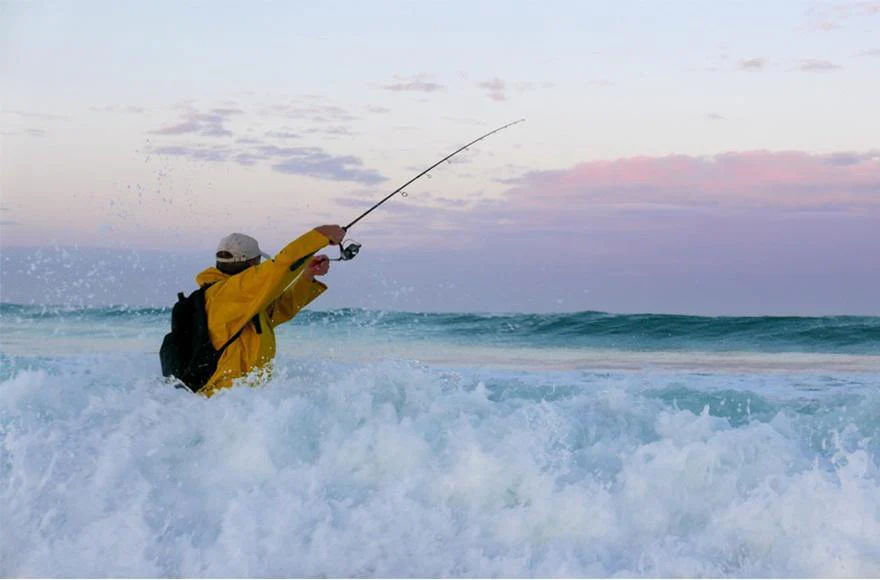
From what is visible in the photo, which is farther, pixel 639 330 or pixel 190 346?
pixel 639 330

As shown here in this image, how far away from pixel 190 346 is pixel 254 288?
0.53 metres

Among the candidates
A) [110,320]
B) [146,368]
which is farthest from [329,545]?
[110,320]

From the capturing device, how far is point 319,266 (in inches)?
210

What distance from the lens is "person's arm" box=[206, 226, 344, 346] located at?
15.6 feet

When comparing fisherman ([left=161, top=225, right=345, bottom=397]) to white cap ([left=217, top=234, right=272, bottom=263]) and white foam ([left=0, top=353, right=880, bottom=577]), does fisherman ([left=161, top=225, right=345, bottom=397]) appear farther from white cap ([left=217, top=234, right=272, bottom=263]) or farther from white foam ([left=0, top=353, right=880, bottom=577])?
white foam ([left=0, top=353, right=880, bottom=577])

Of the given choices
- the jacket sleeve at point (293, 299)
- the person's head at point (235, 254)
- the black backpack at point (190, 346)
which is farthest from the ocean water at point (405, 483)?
the person's head at point (235, 254)

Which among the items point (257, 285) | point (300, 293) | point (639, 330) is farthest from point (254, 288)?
point (639, 330)

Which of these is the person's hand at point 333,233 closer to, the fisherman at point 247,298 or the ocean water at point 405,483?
the fisherman at point 247,298

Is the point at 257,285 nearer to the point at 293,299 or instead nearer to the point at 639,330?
the point at 293,299

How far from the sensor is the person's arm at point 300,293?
5.34 m

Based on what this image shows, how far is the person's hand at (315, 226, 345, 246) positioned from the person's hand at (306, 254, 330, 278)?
1.12 feet

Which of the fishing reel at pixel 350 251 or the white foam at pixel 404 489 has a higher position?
the fishing reel at pixel 350 251

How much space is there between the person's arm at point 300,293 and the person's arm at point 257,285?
1.29 ft

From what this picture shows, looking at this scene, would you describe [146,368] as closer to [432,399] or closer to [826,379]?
[432,399]
